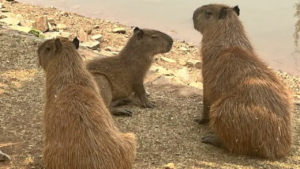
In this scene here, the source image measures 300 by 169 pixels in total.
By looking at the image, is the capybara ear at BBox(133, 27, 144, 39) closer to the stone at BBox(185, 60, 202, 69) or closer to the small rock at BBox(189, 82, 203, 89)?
the small rock at BBox(189, 82, 203, 89)

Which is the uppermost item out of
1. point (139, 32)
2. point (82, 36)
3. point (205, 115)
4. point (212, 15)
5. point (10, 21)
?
point (212, 15)

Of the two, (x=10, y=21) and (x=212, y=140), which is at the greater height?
(x=10, y=21)

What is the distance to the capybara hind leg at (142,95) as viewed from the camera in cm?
536

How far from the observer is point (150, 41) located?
226 inches

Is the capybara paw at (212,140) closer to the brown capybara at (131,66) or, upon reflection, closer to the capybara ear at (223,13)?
the brown capybara at (131,66)

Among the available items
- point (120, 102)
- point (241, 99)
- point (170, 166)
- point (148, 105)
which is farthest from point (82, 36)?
point (170, 166)

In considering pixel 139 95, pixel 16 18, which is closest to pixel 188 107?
pixel 139 95

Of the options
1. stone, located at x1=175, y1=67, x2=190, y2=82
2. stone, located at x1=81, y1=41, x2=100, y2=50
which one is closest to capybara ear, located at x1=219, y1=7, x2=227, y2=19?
stone, located at x1=175, y1=67, x2=190, y2=82

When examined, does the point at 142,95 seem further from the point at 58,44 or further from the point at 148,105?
the point at 58,44

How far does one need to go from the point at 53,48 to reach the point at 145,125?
1.24m

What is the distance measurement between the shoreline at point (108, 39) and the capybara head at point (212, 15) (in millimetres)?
1670

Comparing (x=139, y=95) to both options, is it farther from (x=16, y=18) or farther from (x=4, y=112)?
(x=16, y=18)

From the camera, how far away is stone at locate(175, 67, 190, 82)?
24.9ft

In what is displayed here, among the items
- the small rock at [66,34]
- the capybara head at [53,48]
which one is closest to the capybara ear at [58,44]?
the capybara head at [53,48]
